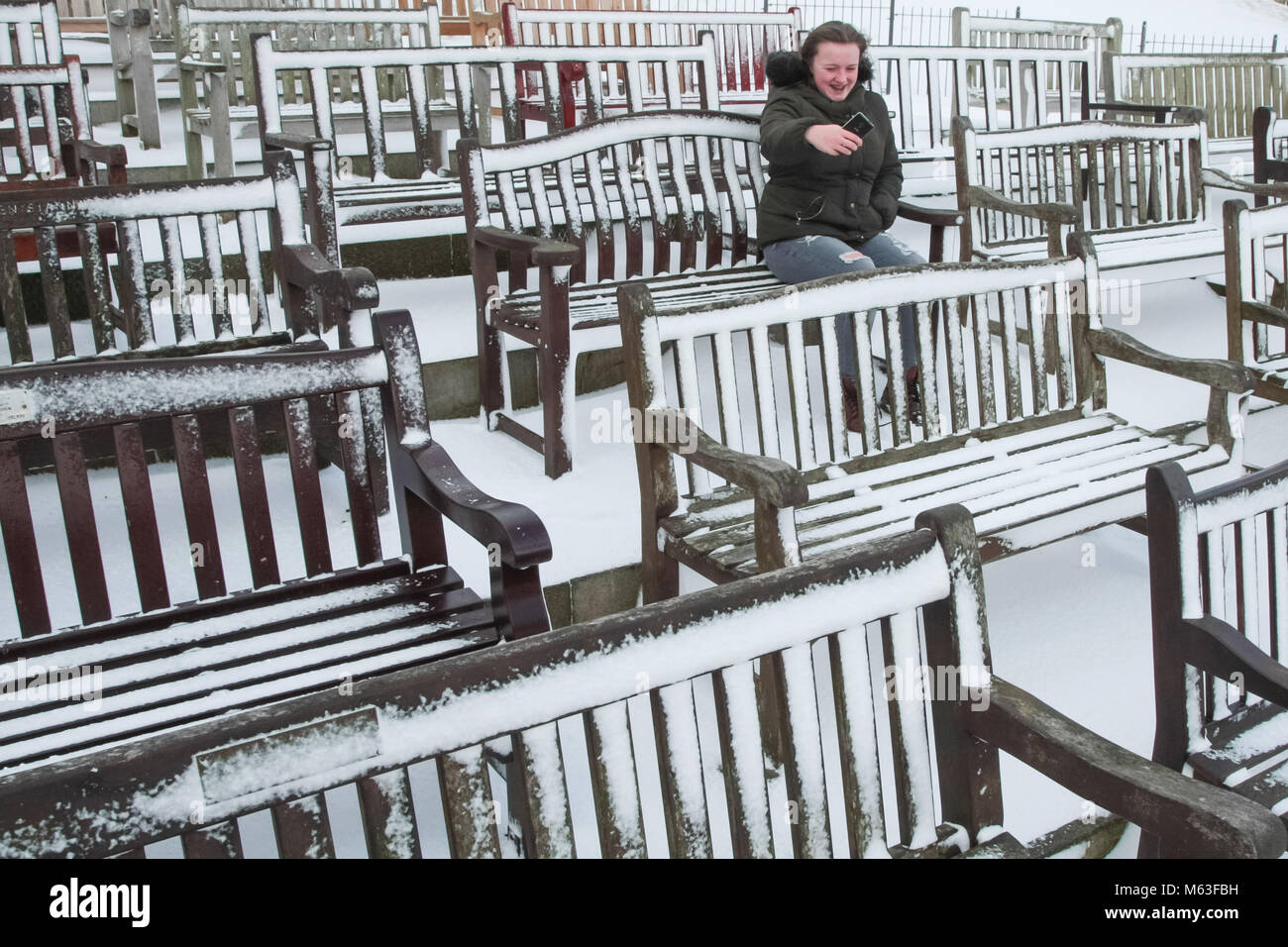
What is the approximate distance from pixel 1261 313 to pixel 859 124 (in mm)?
1422

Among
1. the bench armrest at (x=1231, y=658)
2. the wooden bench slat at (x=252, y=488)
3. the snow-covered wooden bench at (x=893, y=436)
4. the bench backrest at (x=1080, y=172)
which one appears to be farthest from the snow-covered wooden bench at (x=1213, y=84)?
the wooden bench slat at (x=252, y=488)

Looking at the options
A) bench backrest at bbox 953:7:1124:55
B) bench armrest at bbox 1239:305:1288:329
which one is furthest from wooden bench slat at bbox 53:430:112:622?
bench backrest at bbox 953:7:1124:55

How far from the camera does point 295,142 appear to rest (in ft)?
12.4

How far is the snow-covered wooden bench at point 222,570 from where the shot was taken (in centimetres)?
194

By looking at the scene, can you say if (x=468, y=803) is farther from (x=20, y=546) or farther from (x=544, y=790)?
(x=20, y=546)

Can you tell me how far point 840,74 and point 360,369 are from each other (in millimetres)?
2418

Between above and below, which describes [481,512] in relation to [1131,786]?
above

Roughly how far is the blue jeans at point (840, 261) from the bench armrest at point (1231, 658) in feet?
6.66

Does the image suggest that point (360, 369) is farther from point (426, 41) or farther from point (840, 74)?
point (426, 41)

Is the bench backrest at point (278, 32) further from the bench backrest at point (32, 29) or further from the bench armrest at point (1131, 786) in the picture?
the bench armrest at point (1131, 786)

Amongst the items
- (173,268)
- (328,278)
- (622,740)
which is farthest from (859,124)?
(622,740)
